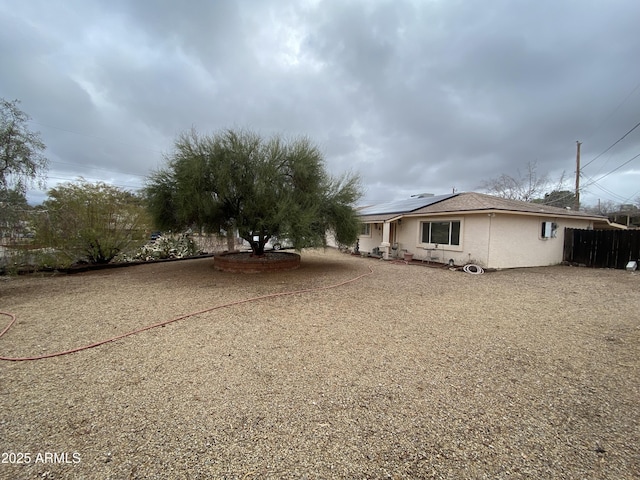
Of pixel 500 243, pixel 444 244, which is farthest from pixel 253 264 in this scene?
pixel 500 243

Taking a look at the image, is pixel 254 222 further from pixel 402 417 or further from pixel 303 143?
pixel 402 417

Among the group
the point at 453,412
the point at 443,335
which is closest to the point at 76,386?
the point at 453,412

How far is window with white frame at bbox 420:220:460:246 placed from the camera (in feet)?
36.9

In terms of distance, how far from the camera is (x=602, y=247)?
442 inches

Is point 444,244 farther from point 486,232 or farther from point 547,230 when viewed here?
point 547,230

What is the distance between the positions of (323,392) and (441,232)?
10744 millimetres

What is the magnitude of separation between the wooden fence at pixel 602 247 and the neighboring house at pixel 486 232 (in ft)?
1.29

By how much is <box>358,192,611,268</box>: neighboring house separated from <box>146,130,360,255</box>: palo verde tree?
4948mm

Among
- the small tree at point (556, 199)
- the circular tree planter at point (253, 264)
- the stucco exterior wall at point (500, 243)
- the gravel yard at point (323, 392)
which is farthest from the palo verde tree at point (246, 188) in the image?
the small tree at point (556, 199)

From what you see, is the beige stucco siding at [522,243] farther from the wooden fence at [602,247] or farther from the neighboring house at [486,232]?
the wooden fence at [602,247]

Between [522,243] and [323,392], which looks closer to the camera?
[323,392]

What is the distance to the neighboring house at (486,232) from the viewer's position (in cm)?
1020

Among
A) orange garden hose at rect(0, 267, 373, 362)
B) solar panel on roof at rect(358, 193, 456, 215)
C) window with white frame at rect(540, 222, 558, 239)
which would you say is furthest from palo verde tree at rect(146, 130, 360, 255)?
window with white frame at rect(540, 222, 558, 239)

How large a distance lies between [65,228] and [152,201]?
2704 millimetres
